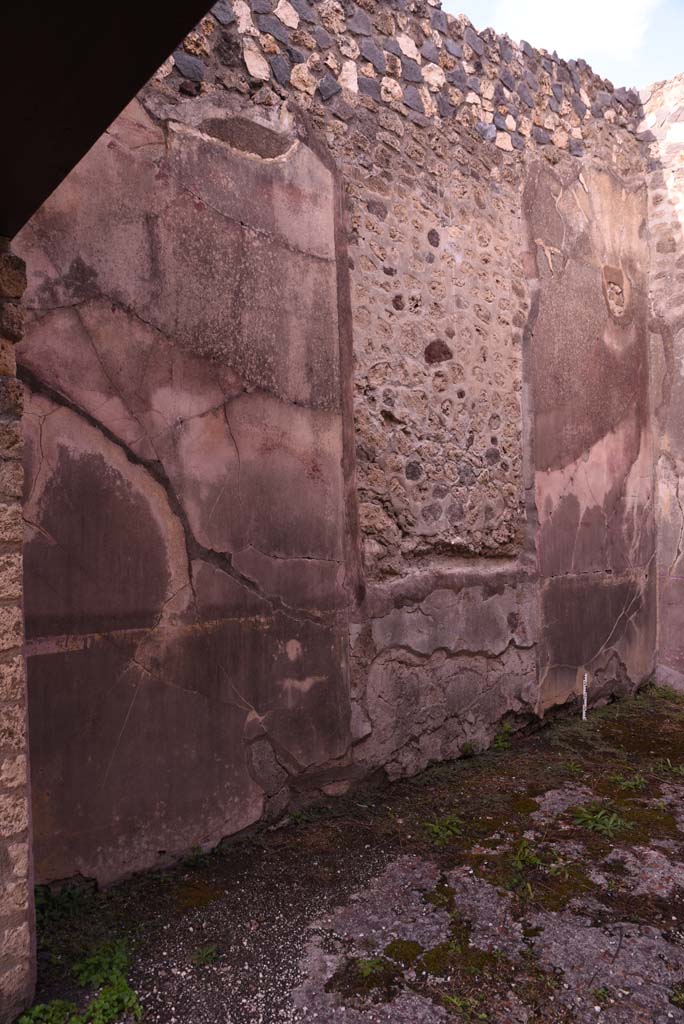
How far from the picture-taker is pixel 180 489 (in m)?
2.34

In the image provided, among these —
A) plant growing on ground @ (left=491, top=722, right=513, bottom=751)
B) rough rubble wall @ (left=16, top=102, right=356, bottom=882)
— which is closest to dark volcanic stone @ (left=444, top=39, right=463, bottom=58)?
rough rubble wall @ (left=16, top=102, right=356, bottom=882)

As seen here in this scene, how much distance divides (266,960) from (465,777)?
1388mm

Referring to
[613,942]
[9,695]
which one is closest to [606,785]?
[613,942]

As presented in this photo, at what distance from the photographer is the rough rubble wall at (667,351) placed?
4305 mm

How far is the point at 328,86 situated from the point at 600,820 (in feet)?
8.95

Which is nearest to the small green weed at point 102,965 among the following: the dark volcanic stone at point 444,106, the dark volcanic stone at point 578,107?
the dark volcanic stone at point 444,106

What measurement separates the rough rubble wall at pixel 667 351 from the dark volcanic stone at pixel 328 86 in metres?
2.33

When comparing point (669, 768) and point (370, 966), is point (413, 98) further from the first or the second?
point (370, 966)

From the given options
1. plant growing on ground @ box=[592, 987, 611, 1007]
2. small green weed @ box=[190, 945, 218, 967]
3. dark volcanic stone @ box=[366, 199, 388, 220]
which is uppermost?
dark volcanic stone @ box=[366, 199, 388, 220]

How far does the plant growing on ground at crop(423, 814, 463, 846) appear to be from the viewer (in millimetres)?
2500

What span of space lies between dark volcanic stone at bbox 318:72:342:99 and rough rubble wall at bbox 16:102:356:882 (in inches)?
9.9

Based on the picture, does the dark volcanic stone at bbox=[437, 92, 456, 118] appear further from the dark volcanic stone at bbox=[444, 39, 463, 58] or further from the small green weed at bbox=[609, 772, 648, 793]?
the small green weed at bbox=[609, 772, 648, 793]

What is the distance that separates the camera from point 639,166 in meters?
4.35

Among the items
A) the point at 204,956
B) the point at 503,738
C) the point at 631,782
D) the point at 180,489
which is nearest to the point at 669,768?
the point at 631,782
